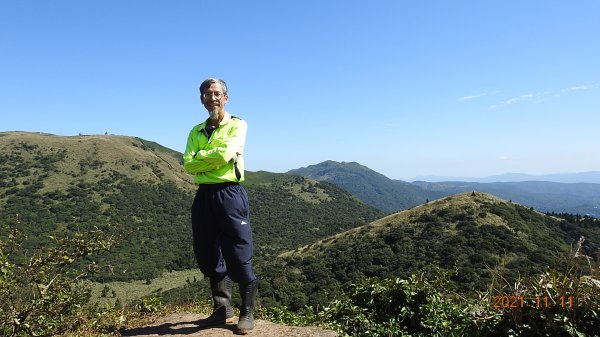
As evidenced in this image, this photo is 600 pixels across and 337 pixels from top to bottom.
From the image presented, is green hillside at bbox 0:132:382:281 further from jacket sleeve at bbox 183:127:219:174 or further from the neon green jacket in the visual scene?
the neon green jacket

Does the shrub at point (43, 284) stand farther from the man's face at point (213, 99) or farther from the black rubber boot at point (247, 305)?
the man's face at point (213, 99)

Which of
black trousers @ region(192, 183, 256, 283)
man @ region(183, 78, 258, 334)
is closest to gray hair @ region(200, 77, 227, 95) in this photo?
man @ region(183, 78, 258, 334)

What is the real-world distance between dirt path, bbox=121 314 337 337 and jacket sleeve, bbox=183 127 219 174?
1.91 m

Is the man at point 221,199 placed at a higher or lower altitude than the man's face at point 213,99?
lower

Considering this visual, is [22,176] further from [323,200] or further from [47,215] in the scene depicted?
[323,200]

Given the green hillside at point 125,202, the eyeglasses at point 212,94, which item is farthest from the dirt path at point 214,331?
the green hillside at point 125,202

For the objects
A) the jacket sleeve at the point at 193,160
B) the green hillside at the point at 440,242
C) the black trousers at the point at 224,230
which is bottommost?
the green hillside at the point at 440,242

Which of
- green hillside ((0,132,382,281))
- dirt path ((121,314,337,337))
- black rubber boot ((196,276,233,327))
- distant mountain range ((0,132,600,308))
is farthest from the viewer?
green hillside ((0,132,382,281))

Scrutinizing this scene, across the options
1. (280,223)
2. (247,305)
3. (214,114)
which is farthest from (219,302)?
(280,223)

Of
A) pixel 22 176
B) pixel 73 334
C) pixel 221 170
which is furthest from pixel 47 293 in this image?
pixel 22 176

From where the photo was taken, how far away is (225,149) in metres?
4.43

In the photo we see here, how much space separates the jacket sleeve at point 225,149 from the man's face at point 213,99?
299 mm

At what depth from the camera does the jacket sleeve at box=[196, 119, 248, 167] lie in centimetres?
443

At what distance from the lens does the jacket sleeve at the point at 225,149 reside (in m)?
4.43
